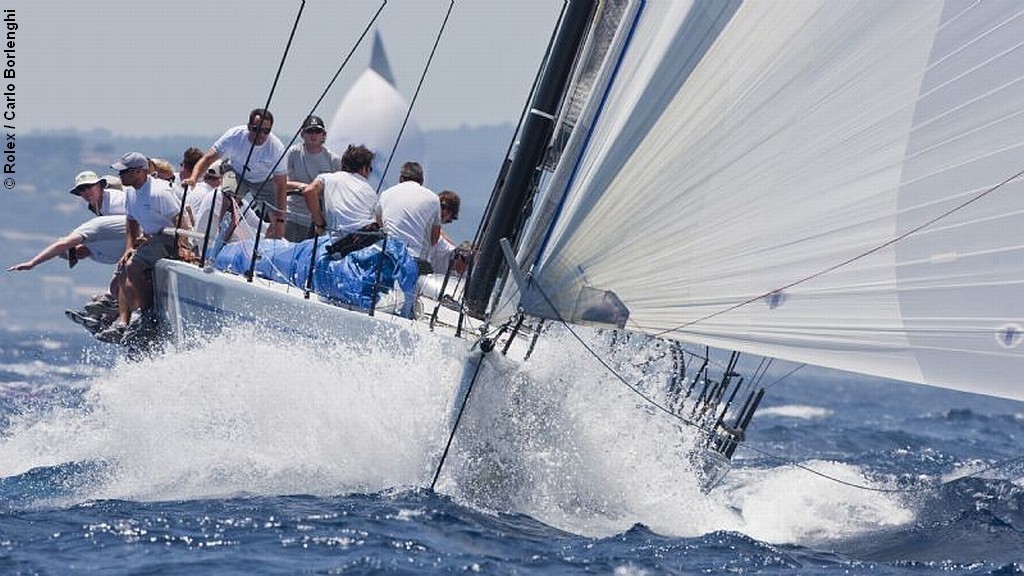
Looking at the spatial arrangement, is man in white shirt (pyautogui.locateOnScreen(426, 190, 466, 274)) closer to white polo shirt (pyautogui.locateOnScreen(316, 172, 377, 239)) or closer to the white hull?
white polo shirt (pyautogui.locateOnScreen(316, 172, 377, 239))

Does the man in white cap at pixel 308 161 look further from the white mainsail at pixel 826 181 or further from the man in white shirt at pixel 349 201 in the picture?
the white mainsail at pixel 826 181

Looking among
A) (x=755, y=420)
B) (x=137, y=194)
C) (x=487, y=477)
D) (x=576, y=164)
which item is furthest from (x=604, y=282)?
(x=755, y=420)

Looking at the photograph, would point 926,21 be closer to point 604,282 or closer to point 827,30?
point 827,30

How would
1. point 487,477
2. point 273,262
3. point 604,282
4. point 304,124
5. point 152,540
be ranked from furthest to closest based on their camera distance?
1. point 304,124
2. point 273,262
3. point 487,477
4. point 604,282
5. point 152,540

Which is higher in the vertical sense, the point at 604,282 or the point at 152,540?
the point at 604,282

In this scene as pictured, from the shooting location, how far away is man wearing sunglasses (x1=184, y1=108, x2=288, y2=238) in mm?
10445

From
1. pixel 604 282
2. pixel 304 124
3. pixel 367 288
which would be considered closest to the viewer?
pixel 604 282

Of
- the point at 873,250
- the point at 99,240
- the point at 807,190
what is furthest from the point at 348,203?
the point at 873,250

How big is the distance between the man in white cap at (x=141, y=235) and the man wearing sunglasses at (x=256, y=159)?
13.7 inches

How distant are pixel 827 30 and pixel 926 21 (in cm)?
42

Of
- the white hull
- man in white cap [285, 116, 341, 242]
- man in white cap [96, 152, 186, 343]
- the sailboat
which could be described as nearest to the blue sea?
the white hull

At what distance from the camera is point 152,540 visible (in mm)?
7086

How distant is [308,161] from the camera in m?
11.2

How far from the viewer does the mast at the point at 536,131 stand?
349 inches
